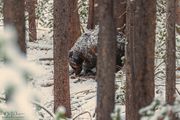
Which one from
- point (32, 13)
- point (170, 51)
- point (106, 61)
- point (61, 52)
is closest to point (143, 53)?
point (106, 61)

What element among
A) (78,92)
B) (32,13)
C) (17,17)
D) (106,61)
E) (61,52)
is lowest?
(78,92)

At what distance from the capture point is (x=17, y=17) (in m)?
4.68

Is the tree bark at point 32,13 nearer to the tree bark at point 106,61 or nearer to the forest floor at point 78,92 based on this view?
the forest floor at point 78,92

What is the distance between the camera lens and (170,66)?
970 centimetres

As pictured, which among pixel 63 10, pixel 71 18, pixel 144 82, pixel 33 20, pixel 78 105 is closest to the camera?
pixel 144 82

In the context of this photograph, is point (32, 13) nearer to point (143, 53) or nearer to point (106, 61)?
Answer: point (143, 53)

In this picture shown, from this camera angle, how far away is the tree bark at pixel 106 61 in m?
6.06

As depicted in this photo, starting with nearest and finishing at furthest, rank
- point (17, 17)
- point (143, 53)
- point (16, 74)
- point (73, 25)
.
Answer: point (16, 74) → point (17, 17) → point (143, 53) → point (73, 25)

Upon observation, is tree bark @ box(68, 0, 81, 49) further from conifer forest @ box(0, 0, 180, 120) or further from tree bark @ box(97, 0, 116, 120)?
tree bark @ box(97, 0, 116, 120)

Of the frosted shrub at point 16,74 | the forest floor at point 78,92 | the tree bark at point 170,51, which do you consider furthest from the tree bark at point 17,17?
the tree bark at point 170,51

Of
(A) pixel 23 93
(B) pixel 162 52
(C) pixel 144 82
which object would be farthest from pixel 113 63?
(B) pixel 162 52

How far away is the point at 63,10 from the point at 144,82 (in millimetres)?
4928

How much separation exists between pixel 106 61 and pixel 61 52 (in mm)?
5373

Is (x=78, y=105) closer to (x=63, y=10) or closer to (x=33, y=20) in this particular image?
(x=63, y=10)
